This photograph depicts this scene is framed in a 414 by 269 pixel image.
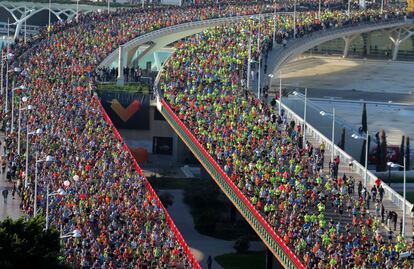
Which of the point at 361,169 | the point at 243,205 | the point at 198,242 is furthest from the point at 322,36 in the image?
the point at 243,205

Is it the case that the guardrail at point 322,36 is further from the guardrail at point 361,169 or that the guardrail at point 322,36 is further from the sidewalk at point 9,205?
the sidewalk at point 9,205

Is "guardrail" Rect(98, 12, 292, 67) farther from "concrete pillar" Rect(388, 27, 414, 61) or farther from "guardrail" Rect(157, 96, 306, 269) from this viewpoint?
"guardrail" Rect(157, 96, 306, 269)

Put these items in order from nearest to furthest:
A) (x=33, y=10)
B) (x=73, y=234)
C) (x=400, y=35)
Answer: (x=73, y=234) → (x=400, y=35) → (x=33, y=10)

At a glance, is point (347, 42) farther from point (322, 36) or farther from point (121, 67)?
point (121, 67)

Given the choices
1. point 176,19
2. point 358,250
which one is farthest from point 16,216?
point 176,19

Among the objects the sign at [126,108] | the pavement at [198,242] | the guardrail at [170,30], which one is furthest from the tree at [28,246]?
the guardrail at [170,30]

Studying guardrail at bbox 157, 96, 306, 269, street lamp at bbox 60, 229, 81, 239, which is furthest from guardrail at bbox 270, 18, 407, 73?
street lamp at bbox 60, 229, 81, 239

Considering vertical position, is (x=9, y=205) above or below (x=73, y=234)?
below
